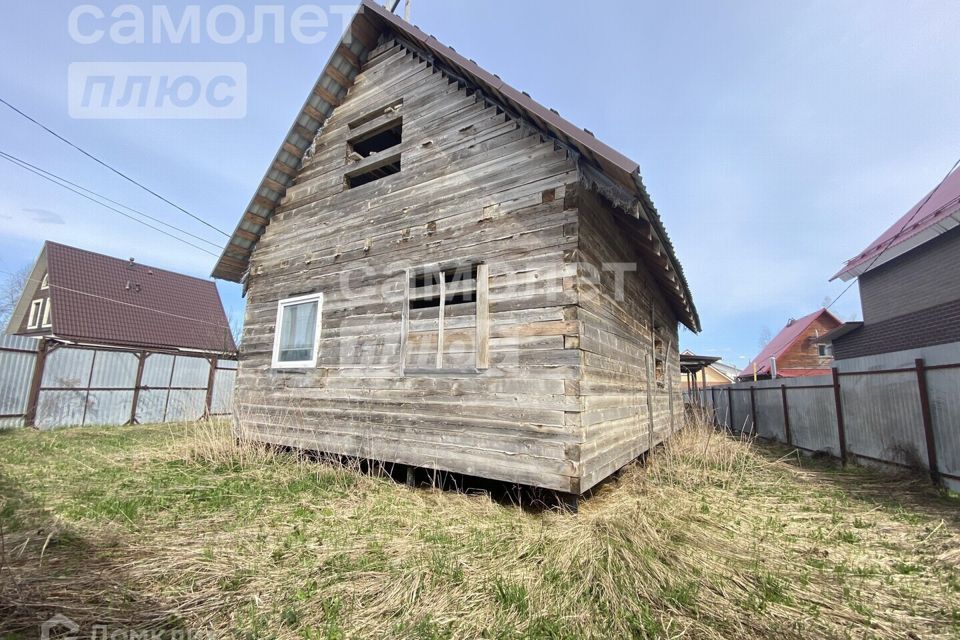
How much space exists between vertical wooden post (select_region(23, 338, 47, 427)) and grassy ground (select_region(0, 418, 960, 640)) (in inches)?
342

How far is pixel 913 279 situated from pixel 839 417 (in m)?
8.45

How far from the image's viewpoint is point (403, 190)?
6.86 m

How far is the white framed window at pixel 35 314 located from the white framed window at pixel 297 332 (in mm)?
21297

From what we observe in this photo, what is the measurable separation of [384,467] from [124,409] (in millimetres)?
13468

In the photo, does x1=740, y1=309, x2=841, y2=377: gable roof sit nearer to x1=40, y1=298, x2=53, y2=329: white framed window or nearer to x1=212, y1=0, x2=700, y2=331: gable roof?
x1=212, y1=0, x2=700, y2=331: gable roof

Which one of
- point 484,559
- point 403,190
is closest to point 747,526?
point 484,559

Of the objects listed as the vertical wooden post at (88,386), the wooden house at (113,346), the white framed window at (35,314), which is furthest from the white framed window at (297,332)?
the white framed window at (35,314)

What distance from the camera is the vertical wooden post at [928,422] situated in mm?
5996

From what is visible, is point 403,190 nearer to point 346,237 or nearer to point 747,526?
point 346,237

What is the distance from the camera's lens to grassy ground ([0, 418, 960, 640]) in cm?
271

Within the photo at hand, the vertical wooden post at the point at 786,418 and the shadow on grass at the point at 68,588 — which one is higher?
the vertical wooden post at the point at 786,418

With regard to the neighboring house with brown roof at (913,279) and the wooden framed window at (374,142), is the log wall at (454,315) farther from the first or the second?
the neighboring house with brown roof at (913,279)

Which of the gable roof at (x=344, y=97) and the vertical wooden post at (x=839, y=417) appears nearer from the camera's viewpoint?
the gable roof at (x=344, y=97)

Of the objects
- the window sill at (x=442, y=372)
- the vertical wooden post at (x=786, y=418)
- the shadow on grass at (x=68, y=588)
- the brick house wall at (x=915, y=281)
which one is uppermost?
the brick house wall at (x=915, y=281)
